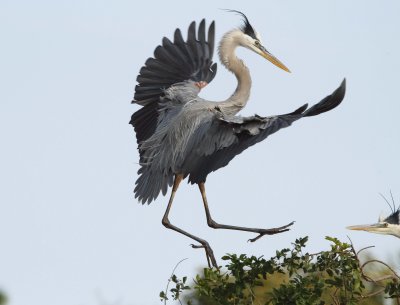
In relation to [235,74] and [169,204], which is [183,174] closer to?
[169,204]

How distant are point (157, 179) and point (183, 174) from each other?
0.23 metres

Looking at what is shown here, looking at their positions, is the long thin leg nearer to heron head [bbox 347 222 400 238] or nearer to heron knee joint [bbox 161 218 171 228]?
heron knee joint [bbox 161 218 171 228]

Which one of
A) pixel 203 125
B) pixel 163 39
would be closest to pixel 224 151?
pixel 203 125

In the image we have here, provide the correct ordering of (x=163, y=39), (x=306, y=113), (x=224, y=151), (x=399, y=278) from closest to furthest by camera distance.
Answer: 1. (x=399, y=278)
2. (x=306, y=113)
3. (x=224, y=151)
4. (x=163, y=39)

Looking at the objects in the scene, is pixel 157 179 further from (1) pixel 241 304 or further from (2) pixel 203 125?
(1) pixel 241 304

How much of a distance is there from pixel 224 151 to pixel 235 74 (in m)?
1.39

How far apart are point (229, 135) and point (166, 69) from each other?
1529mm

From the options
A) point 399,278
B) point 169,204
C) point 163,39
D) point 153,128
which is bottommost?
A: point 399,278

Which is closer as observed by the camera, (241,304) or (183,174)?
(241,304)

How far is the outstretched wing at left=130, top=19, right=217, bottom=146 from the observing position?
9.21 m

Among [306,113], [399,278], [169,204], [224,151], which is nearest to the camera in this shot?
[399,278]

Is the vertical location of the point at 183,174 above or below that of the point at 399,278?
above

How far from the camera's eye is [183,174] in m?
8.42

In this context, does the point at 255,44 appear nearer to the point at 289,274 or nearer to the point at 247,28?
the point at 247,28
